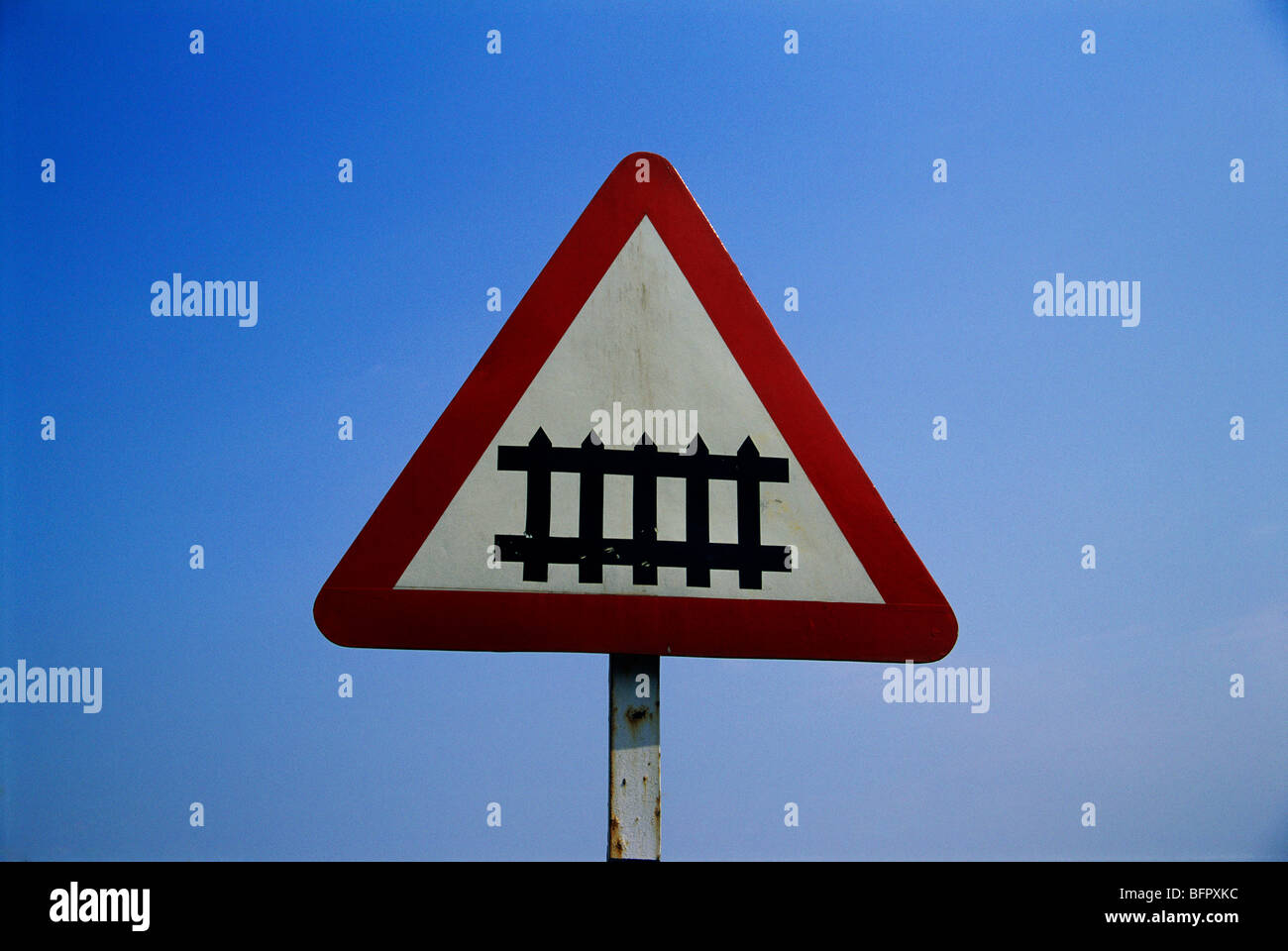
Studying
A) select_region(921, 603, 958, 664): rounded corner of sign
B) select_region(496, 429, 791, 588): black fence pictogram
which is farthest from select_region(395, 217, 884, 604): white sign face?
select_region(921, 603, 958, 664): rounded corner of sign

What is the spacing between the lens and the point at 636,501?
1.58 m

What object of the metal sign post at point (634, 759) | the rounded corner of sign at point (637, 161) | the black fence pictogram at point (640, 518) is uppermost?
the rounded corner of sign at point (637, 161)

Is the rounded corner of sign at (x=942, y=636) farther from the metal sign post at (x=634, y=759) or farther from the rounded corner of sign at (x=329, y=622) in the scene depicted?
the rounded corner of sign at (x=329, y=622)

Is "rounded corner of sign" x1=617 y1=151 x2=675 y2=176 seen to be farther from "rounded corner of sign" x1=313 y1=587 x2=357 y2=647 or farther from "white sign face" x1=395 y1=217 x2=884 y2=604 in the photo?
"rounded corner of sign" x1=313 y1=587 x2=357 y2=647

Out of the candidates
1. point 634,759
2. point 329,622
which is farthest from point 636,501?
point 329,622

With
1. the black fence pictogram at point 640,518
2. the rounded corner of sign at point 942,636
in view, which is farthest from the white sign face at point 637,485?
the rounded corner of sign at point 942,636

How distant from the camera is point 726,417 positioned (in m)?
1.66

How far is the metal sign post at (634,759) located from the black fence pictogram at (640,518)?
146 mm

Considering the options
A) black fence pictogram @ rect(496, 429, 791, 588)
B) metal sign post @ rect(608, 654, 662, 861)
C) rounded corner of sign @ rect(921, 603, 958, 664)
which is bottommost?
metal sign post @ rect(608, 654, 662, 861)

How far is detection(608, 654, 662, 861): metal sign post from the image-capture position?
1498 mm

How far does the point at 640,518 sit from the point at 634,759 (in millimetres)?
360

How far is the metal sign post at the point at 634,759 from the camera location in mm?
1498

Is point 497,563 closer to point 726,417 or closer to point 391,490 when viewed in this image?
point 391,490
